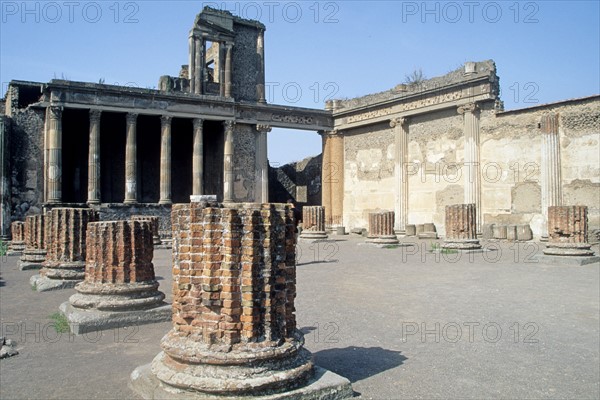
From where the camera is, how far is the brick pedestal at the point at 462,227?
14.5m

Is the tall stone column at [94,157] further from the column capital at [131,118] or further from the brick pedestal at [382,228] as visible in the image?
the brick pedestal at [382,228]

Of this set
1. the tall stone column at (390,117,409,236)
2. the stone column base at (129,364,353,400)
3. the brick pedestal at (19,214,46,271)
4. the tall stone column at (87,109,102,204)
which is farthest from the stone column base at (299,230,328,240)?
the stone column base at (129,364,353,400)

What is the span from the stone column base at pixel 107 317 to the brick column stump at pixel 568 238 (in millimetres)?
9244

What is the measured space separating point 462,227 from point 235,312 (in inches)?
474

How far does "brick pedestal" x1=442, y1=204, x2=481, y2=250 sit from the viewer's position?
14.5m

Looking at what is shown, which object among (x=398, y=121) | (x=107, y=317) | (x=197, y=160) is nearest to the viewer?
(x=107, y=317)

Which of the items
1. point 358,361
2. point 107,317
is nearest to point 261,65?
point 107,317

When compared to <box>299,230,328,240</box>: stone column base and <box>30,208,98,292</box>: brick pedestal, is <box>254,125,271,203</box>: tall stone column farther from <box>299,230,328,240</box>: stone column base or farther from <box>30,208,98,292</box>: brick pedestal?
<box>30,208,98,292</box>: brick pedestal

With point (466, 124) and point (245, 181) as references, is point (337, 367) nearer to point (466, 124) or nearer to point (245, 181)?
point (466, 124)

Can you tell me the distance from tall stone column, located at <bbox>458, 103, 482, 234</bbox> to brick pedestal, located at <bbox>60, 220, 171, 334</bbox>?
15049 mm

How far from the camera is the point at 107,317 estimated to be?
19.8 ft

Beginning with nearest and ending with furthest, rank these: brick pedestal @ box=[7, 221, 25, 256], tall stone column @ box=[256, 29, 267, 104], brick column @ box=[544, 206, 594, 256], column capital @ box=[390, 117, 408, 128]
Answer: brick column @ box=[544, 206, 594, 256] → brick pedestal @ box=[7, 221, 25, 256] → column capital @ box=[390, 117, 408, 128] → tall stone column @ box=[256, 29, 267, 104]

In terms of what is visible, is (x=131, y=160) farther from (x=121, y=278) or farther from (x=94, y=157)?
(x=121, y=278)

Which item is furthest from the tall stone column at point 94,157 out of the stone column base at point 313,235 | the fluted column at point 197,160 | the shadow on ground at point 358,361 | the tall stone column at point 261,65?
the shadow on ground at point 358,361
